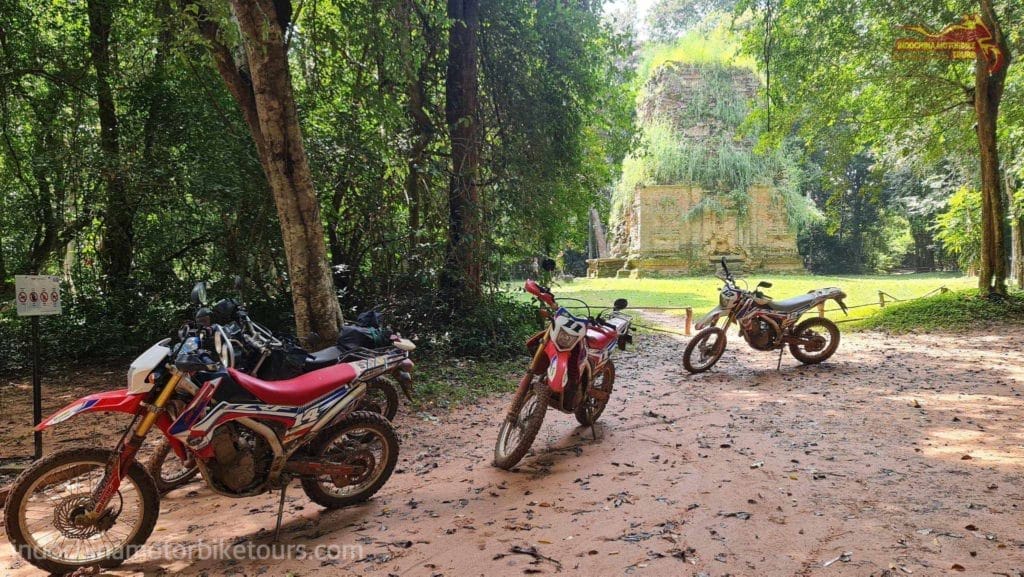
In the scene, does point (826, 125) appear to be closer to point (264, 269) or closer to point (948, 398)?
point (948, 398)

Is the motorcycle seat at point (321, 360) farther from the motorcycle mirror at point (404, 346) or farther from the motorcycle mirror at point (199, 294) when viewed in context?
the motorcycle mirror at point (199, 294)

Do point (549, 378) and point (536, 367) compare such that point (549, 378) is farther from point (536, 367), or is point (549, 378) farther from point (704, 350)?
point (704, 350)

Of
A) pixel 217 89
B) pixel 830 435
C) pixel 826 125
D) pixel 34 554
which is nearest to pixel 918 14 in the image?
pixel 826 125

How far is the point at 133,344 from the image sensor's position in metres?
8.27

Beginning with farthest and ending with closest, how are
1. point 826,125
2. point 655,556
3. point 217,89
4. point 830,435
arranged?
point 826,125 < point 217,89 < point 830,435 < point 655,556

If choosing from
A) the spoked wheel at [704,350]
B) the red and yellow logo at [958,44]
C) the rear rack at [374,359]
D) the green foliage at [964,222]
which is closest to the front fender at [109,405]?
the rear rack at [374,359]

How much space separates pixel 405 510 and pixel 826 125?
13.3 meters

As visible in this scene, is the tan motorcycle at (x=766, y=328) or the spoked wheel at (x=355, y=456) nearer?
the spoked wheel at (x=355, y=456)

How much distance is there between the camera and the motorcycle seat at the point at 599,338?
475 cm

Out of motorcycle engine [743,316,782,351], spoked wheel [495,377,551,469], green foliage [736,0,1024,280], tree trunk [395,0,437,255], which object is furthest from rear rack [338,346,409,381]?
green foliage [736,0,1024,280]

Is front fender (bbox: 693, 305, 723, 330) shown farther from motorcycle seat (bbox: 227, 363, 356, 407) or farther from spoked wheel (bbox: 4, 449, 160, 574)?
spoked wheel (bbox: 4, 449, 160, 574)

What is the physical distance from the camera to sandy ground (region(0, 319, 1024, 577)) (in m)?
2.68

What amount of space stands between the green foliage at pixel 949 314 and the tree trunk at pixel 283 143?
32.0 ft

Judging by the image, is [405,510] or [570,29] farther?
[570,29]
